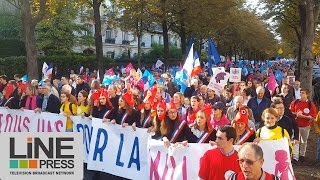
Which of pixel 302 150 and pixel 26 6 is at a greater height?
pixel 26 6

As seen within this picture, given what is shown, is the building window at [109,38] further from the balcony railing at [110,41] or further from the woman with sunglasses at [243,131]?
the woman with sunglasses at [243,131]

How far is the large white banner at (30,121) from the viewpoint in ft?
32.4

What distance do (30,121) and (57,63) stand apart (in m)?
29.4

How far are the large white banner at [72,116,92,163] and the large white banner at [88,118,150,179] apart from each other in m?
0.42

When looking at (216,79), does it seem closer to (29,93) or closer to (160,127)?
(29,93)

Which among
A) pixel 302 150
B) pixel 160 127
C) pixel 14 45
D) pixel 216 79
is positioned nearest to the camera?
pixel 160 127

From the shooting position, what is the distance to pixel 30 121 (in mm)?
10508

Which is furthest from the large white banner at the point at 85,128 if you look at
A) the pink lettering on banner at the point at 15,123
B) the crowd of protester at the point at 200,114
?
the pink lettering on banner at the point at 15,123

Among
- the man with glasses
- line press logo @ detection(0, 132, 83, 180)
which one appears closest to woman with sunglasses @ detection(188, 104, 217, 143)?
the man with glasses

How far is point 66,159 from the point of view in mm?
3779

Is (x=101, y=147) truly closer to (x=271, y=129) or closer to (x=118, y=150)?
(x=118, y=150)

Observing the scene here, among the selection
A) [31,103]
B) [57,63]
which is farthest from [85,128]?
[57,63]

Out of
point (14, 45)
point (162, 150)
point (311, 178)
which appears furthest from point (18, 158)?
point (14, 45)

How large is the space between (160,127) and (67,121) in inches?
116
